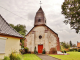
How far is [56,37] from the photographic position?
19.1m

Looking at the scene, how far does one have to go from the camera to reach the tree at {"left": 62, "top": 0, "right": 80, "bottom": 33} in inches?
425

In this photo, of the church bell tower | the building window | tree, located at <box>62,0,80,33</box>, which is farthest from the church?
the building window

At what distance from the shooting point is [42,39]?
64.6 feet

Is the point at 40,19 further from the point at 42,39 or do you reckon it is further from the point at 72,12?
the point at 72,12

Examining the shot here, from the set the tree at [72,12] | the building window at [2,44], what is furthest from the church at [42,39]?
the building window at [2,44]

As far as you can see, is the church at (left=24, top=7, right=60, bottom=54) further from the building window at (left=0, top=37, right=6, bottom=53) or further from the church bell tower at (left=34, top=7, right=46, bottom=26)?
the building window at (left=0, top=37, right=6, bottom=53)

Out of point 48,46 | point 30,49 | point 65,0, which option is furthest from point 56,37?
point 65,0

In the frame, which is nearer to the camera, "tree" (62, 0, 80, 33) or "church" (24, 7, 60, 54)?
"tree" (62, 0, 80, 33)

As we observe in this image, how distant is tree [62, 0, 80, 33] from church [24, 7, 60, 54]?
760 cm

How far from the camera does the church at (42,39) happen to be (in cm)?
1867

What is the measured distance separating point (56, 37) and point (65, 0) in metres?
9.75

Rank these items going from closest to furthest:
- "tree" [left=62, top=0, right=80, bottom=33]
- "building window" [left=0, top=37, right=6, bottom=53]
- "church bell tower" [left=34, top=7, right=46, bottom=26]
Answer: "building window" [left=0, top=37, right=6, bottom=53] → "tree" [left=62, top=0, right=80, bottom=33] → "church bell tower" [left=34, top=7, right=46, bottom=26]

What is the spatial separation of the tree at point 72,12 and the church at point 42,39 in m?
7.60

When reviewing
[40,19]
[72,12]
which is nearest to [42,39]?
[40,19]
